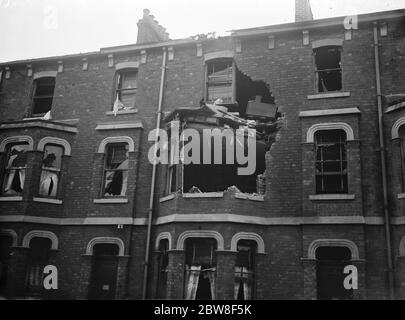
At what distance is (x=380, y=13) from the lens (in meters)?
13.9

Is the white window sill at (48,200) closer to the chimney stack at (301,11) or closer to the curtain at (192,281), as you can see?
the curtain at (192,281)

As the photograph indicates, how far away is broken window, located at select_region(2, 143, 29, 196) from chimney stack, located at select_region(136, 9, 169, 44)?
605cm

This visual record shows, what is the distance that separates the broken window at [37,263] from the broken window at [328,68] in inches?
412

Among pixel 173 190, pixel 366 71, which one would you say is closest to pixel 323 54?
pixel 366 71

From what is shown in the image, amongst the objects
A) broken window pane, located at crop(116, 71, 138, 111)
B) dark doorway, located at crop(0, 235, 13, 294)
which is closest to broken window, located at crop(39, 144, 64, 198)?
dark doorway, located at crop(0, 235, 13, 294)

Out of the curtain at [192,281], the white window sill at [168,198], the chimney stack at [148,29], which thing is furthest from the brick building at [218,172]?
the chimney stack at [148,29]

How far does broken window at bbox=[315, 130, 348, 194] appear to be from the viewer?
13320mm

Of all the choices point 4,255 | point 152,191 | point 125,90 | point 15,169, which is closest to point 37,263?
point 4,255

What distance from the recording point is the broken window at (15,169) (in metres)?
15.3

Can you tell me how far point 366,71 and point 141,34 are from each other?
8675 mm

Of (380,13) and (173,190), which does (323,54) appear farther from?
(173,190)

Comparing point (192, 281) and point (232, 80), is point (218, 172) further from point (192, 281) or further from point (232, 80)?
point (192, 281)

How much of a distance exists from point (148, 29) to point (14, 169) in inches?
290

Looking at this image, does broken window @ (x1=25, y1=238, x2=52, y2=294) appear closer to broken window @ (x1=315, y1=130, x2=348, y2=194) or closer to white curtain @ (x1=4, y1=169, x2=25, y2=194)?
white curtain @ (x1=4, y1=169, x2=25, y2=194)
